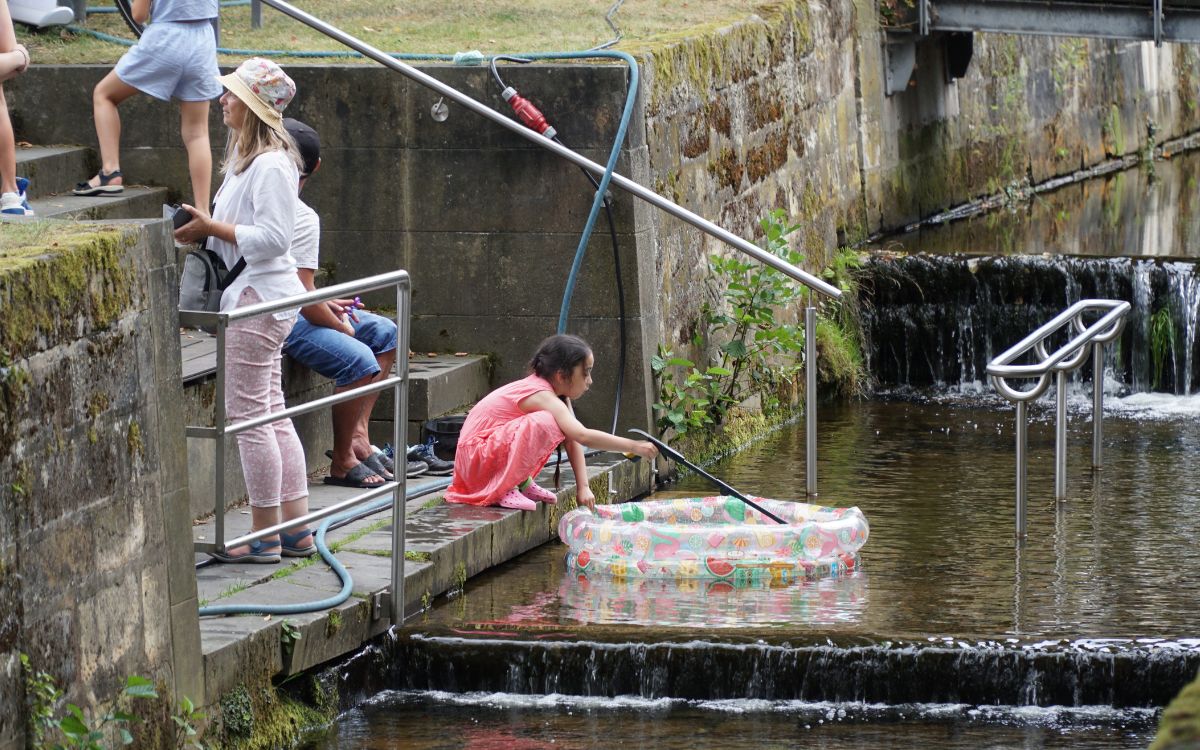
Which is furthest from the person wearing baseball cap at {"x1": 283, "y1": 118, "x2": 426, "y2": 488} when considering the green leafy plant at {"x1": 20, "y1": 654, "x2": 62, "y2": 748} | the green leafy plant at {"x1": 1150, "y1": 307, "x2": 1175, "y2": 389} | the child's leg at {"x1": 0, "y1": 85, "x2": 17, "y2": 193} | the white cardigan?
the green leafy plant at {"x1": 1150, "y1": 307, "x2": 1175, "y2": 389}

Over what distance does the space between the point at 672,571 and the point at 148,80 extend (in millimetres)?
3368

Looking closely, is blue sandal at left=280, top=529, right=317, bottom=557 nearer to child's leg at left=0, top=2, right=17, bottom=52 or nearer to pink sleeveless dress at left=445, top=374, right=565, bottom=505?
pink sleeveless dress at left=445, top=374, right=565, bottom=505

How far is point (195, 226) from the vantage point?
6887mm

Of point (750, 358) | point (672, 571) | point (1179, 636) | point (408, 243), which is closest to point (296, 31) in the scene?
point (408, 243)

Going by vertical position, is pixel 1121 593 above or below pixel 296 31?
below

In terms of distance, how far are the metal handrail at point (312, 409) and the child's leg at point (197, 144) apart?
2.52m

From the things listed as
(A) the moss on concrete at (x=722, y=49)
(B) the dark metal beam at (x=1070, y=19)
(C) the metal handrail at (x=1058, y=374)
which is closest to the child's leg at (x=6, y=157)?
(A) the moss on concrete at (x=722, y=49)

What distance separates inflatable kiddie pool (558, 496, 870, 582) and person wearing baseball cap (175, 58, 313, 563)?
127cm

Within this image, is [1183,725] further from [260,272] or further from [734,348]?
[734,348]

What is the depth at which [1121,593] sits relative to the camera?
7348 millimetres

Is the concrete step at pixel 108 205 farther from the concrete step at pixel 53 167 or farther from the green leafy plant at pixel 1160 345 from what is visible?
the green leafy plant at pixel 1160 345

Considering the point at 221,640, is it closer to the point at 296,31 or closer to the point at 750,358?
the point at 750,358

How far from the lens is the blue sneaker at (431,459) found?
28.8 ft

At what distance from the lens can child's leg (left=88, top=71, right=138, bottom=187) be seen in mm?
9016
